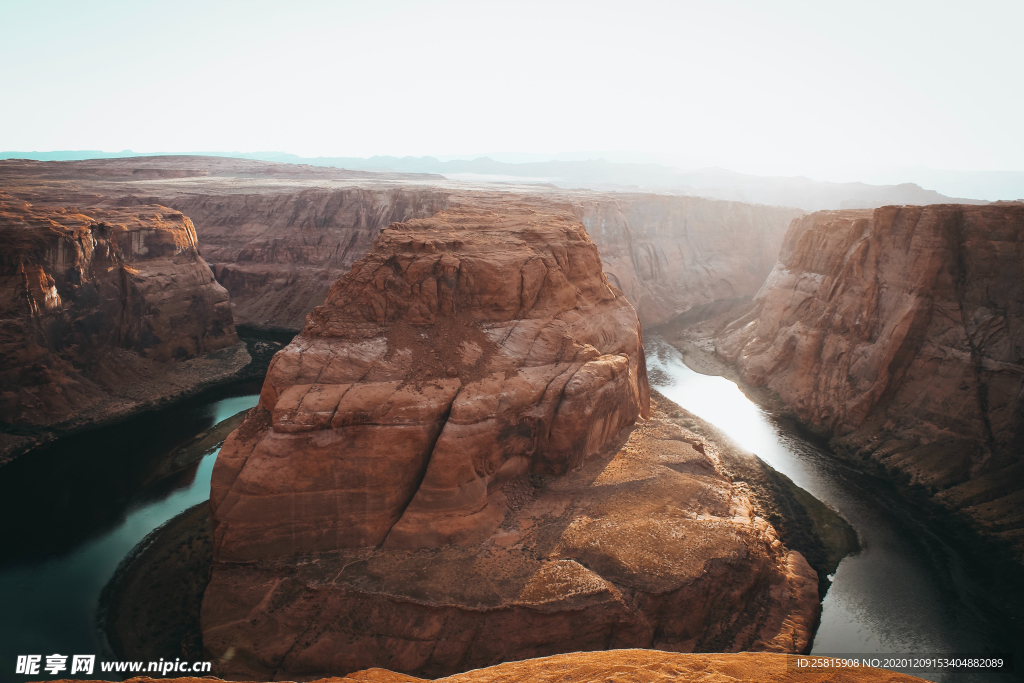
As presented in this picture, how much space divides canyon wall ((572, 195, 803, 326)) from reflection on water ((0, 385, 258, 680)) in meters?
41.9

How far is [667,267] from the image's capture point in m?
66.2

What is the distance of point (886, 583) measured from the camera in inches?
784

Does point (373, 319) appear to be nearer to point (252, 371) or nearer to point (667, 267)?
point (252, 371)

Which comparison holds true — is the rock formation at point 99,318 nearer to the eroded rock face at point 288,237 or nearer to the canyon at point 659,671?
the eroded rock face at point 288,237

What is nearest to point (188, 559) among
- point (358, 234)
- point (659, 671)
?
point (659, 671)

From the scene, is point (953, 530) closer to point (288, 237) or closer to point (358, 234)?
point (358, 234)

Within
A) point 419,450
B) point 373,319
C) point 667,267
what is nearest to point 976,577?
point 419,450

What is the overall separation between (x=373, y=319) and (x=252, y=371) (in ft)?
91.0

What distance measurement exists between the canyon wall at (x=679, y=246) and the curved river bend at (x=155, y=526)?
28.7 metres

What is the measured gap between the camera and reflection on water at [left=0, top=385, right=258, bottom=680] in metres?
→ 17.6

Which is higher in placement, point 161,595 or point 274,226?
point 274,226

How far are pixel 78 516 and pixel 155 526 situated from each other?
3.99 metres

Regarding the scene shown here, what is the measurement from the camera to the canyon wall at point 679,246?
60.8 metres

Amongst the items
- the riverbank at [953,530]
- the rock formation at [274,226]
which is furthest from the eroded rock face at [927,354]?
the rock formation at [274,226]
